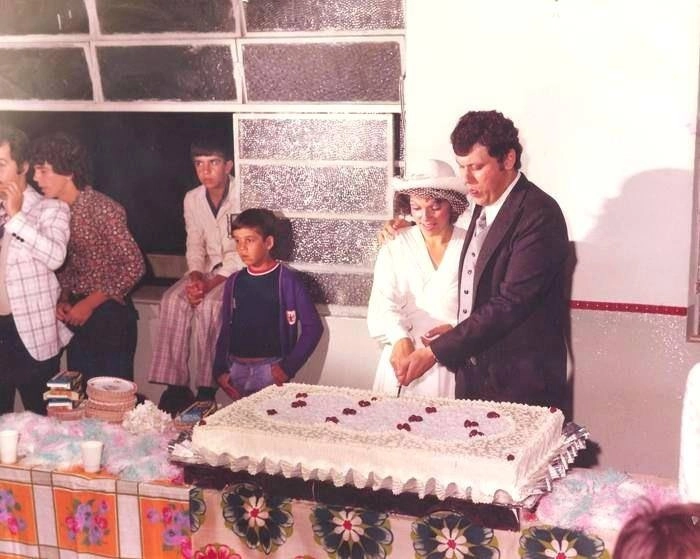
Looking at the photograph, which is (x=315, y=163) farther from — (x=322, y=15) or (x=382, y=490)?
(x=382, y=490)

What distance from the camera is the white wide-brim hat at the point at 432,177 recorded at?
3.72 m

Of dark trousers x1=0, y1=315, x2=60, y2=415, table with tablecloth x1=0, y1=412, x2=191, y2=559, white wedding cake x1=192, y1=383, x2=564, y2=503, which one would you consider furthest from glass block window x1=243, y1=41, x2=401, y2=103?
dark trousers x1=0, y1=315, x2=60, y2=415

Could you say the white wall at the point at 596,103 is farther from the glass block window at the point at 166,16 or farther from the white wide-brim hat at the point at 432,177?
the glass block window at the point at 166,16

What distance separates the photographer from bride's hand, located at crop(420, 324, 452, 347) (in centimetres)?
380

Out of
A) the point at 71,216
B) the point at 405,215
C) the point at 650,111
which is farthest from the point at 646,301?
the point at 71,216

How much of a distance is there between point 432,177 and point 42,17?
67.0 inches

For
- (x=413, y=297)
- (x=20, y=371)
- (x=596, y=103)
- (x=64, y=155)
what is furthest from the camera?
(x=20, y=371)

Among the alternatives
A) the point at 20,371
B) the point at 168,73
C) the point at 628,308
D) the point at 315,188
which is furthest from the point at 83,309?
the point at 628,308

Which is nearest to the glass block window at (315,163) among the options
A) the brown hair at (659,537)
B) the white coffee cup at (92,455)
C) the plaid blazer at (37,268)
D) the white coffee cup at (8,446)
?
the plaid blazer at (37,268)

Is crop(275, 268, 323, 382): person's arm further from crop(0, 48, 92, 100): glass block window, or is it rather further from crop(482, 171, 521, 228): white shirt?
crop(0, 48, 92, 100): glass block window

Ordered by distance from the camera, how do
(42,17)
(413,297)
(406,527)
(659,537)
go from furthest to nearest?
1. (42,17)
2. (413,297)
3. (406,527)
4. (659,537)

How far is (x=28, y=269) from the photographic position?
14.4 feet

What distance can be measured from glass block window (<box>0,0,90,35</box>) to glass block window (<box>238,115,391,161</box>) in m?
0.79

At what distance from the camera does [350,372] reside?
13.2 feet
